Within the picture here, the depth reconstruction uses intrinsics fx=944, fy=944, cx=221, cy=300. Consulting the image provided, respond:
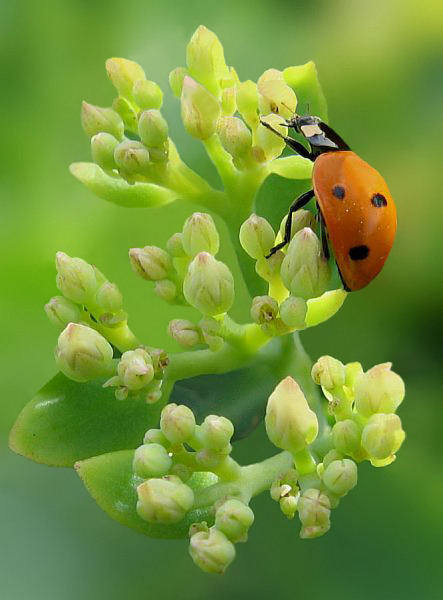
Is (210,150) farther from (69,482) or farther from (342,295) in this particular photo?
(69,482)

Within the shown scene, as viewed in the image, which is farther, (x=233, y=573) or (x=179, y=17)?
(x=179, y=17)

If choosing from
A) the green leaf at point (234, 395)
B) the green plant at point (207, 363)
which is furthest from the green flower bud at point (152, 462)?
the green leaf at point (234, 395)

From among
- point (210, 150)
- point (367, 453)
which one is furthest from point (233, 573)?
point (210, 150)

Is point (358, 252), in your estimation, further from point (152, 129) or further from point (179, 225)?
point (179, 225)

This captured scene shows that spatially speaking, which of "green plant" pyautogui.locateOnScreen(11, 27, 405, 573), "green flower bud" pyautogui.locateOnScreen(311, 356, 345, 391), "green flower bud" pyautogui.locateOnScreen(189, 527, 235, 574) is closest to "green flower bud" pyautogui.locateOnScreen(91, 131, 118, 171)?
"green plant" pyautogui.locateOnScreen(11, 27, 405, 573)

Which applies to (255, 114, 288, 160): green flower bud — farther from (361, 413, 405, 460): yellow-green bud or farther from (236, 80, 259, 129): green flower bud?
(361, 413, 405, 460): yellow-green bud

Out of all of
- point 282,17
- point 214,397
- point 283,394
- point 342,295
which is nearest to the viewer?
point 283,394
